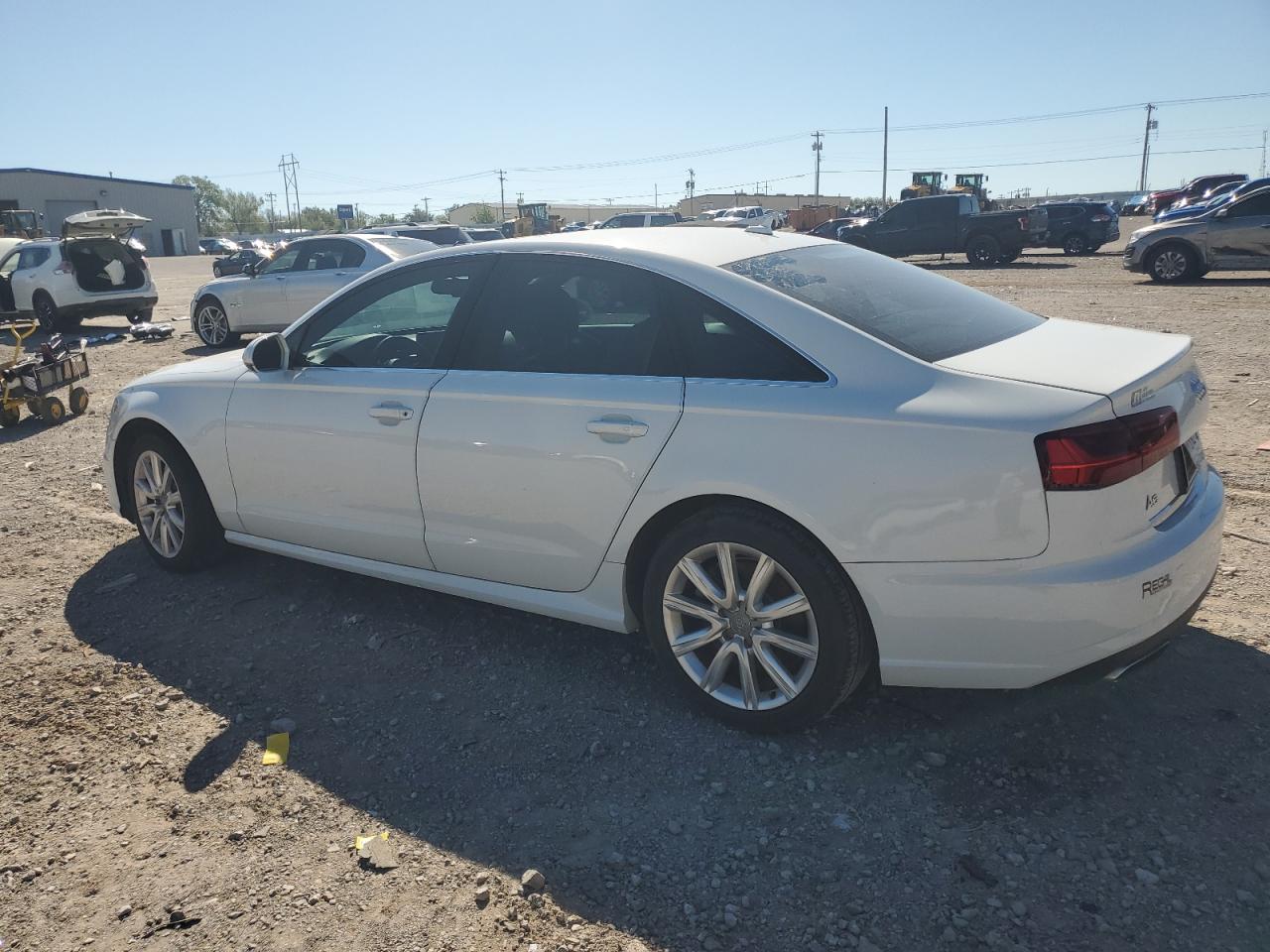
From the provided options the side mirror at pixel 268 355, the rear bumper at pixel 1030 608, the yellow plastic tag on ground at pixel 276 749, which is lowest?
the yellow plastic tag on ground at pixel 276 749

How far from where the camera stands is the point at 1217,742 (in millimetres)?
3031

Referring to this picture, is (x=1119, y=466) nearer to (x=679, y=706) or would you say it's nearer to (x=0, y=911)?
(x=679, y=706)

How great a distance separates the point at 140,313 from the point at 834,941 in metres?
18.6

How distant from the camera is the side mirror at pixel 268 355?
426 centimetres

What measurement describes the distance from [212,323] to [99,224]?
4.03 meters

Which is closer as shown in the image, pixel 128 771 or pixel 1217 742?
pixel 1217 742

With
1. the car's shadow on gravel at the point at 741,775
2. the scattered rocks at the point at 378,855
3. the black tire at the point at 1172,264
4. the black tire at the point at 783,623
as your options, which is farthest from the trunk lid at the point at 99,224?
the black tire at the point at 1172,264

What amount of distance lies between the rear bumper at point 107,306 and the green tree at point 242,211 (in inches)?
4911

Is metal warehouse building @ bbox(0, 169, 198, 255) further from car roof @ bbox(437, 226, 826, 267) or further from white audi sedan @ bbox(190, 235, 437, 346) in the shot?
car roof @ bbox(437, 226, 826, 267)

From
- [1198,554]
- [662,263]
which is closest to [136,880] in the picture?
[662,263]

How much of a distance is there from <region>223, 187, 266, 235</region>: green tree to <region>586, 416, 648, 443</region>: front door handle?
141104 mm

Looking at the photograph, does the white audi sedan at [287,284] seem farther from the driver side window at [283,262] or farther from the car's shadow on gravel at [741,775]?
the car's shadow on gravel at [741,775]

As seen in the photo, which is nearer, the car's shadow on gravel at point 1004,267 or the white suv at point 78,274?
the white suv at point 78,274

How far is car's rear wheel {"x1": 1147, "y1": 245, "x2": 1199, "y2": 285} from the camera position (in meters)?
17.6
